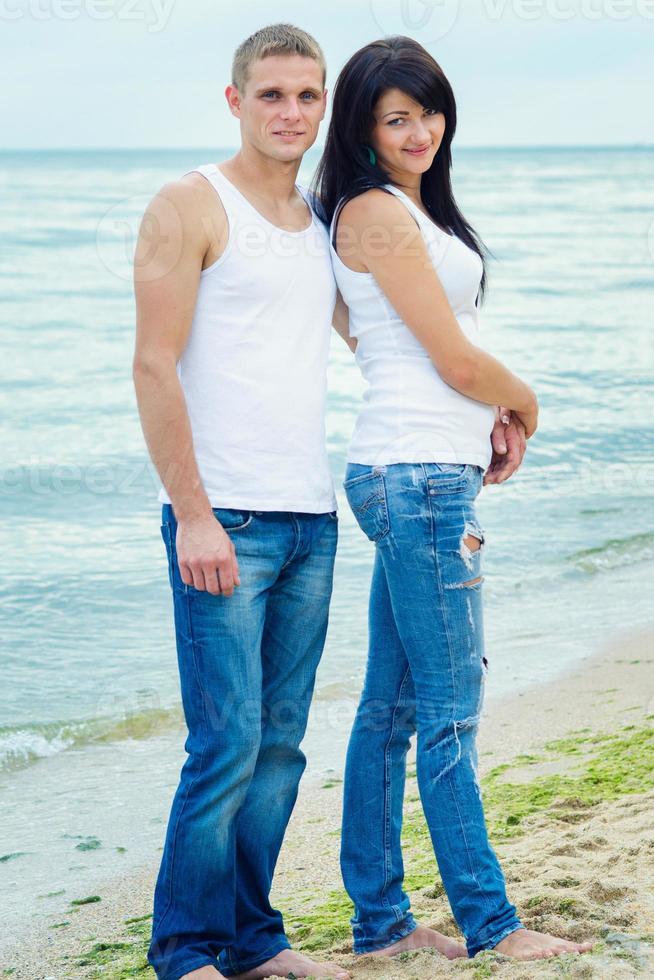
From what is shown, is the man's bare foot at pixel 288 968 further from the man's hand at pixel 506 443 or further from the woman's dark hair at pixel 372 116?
the woman's dark hair at pixel 372 116

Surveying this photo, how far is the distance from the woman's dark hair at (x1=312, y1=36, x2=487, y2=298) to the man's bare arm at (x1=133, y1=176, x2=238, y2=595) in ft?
1.27

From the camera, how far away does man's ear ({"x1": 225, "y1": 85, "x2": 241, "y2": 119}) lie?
2.76 metres

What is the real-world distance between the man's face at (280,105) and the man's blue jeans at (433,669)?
775 mm

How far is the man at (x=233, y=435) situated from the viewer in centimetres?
253

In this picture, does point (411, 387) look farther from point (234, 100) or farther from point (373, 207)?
point (234, 100)

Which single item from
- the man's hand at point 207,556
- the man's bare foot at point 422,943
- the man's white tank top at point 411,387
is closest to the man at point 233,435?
the man's hand at point 207,556

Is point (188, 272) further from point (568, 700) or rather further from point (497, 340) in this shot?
point (497, 340)

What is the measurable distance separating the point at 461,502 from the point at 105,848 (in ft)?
7.40

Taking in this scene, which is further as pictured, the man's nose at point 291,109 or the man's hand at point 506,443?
the man's hand at point 506,443

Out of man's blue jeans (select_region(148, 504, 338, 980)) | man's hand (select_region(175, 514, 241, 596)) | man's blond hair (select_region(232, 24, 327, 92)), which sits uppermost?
man's blond hair (select_region(232, 24, 327, 92))

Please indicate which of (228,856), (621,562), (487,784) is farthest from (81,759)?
(621,562)

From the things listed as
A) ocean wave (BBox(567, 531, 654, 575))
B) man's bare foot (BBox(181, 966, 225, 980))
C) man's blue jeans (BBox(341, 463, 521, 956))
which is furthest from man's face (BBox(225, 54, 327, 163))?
ocean wave (BBox(567, 531, 654, 575))

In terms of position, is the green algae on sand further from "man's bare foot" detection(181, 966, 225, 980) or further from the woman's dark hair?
the woman's dark hair

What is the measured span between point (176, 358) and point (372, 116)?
77cm
